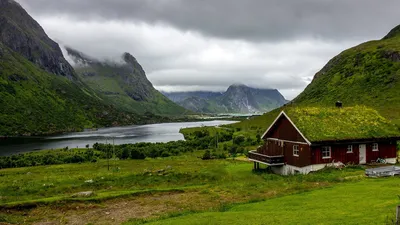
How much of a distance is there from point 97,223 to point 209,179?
22.1 meters

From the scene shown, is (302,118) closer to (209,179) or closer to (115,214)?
(209,179)

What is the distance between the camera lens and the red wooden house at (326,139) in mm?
46469

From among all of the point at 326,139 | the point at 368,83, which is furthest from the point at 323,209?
the point at 368,83

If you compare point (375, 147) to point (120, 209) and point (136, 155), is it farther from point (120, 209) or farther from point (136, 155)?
point (136, 155)

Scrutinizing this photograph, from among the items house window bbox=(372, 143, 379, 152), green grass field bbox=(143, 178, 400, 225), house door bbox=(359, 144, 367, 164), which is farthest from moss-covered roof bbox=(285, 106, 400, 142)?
green grass field bbox=(143, 178, 400, 225)

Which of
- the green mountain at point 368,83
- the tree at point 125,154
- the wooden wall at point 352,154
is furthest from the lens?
the green mountain at point 368,83

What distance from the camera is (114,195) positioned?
3584cm

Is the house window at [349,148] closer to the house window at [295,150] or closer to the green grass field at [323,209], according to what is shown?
the house window at [295,150]

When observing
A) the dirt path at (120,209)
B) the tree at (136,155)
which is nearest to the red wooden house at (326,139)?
the dirt path at (120,209)

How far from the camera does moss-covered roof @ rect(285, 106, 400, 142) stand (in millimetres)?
47250

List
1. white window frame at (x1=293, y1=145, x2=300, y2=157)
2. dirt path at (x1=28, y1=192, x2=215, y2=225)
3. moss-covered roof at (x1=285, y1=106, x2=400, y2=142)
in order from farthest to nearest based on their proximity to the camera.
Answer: white window frame at (x1=293, y1=145, x2=300, y2=157) → moss-covered roof at (x1=285, y1=106, x2=400, y2=142) → dirt path at (x1=28, y1=192, x2=215, y2=225)

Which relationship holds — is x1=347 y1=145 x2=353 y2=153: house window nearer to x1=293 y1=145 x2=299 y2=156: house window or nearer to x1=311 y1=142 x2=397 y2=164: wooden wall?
x1=311 y1=142 x2=397 y2=164: wooden wall

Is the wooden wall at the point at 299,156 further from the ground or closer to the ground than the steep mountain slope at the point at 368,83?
closer to the ground

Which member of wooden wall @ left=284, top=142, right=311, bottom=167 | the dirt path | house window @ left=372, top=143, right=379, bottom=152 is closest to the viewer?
the dirt path
